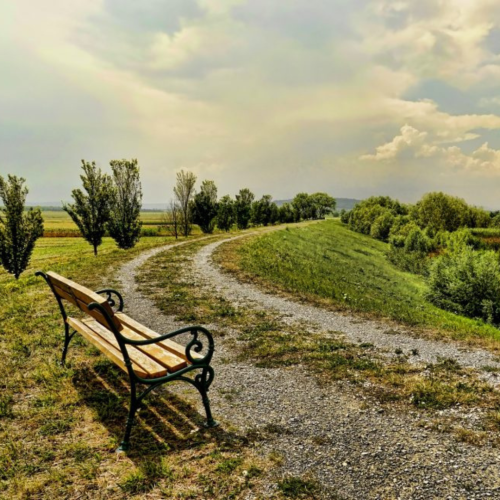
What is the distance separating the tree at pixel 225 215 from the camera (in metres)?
64.1

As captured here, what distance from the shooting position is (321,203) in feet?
516

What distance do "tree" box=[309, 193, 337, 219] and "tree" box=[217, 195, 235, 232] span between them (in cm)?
8963

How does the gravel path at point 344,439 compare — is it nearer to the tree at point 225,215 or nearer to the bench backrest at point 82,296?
the bench backrest at point 82,296

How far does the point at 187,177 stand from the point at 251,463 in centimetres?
5177

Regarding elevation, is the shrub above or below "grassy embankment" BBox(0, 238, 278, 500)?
above

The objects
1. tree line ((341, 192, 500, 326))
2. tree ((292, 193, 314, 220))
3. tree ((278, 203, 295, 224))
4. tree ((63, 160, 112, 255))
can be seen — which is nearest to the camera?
tree line ((341, 192, 500, 326))

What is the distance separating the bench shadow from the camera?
4.35 metres

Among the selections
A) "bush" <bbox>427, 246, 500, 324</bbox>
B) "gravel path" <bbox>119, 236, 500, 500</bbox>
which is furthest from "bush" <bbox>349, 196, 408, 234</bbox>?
"gravel path" <bbox>119, 236, 500, 500</bbox>

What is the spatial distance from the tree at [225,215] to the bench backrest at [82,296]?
187ft

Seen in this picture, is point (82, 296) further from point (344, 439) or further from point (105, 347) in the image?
point (344, 439)

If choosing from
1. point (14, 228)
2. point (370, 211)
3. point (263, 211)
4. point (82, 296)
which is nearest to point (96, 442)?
point (82, 296)

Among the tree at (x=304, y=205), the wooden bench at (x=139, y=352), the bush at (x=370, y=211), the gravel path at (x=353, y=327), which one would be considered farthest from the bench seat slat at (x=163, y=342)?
the tree at (x=304, y=205)

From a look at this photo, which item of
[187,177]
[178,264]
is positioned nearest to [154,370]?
[178,264]

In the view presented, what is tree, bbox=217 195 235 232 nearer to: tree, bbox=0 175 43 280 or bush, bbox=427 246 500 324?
tree, bbox=0 175 43 280
